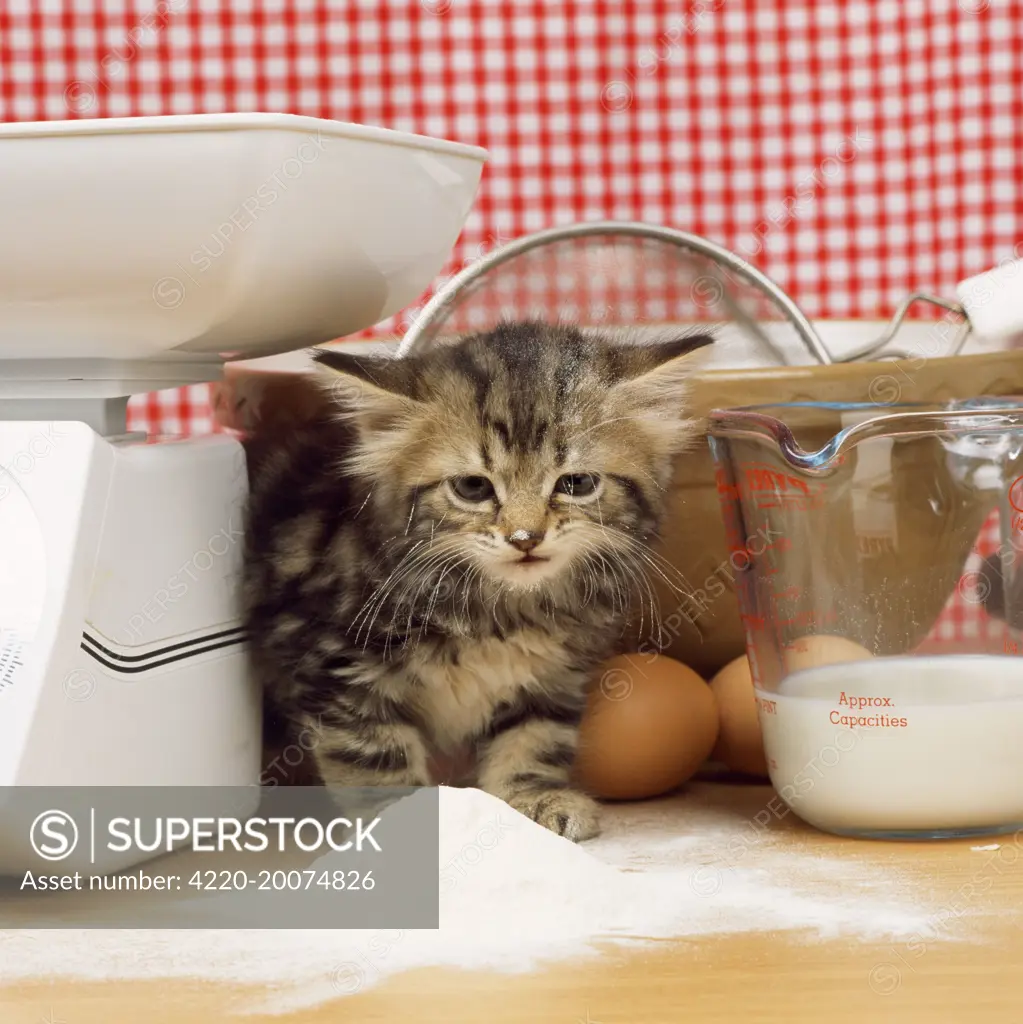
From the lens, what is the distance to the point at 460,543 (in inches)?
40.9

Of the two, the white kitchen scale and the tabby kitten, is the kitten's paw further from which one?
the white kitchen scale

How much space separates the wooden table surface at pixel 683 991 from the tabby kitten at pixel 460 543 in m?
0.27

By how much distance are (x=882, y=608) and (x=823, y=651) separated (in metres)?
0.06

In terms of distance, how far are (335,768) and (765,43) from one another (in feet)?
5.15

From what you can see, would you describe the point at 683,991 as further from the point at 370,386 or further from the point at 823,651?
the point at 370,386

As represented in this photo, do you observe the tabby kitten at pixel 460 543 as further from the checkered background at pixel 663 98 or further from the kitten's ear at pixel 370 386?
the checkered background at pixel 663 98

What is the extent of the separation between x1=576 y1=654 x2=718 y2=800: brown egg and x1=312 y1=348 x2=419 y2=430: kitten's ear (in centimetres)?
31

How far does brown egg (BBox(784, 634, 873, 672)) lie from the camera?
3.39ft

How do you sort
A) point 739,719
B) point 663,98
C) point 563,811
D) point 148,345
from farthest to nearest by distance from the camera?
point 663,98
point 739,719
point 563,811
point 148,345

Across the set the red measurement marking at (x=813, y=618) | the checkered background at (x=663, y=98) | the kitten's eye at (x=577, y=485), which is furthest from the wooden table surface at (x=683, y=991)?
the checkered background at (x=663, y=98)

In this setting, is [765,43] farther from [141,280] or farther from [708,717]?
[141,280]

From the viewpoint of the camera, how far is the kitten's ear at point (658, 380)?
106 centimetres

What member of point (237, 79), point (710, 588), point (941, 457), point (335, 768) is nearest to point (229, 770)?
point (335, 768)

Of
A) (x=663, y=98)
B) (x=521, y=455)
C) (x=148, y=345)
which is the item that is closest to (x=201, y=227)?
(x=148, y=345)
